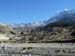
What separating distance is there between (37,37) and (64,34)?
30.5 ft

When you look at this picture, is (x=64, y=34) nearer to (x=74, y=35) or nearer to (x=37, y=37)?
(x=74, y=35)

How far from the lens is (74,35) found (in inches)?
2395

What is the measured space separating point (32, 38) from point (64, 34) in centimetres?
1107

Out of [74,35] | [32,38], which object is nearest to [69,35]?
[74,35]

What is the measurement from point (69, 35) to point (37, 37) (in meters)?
11.2

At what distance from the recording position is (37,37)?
67.5 metres

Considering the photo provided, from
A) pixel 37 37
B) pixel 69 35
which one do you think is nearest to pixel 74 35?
pixel 69 35

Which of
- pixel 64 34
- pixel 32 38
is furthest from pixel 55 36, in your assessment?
pixel 32 38

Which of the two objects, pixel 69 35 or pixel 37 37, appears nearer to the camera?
pixel 69 35

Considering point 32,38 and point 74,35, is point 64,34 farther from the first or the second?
point 32,38

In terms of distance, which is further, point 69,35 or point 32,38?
point 32,38

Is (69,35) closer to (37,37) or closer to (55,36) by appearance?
(55,36)

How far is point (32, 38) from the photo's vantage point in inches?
2672

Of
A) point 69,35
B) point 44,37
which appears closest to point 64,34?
point 69,35
